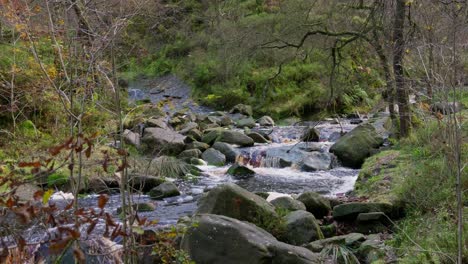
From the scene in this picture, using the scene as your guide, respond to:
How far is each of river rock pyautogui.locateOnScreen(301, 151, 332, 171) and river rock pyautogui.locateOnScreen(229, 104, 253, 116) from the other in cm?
791

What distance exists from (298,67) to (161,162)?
11.7m

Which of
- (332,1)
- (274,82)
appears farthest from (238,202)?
(274,82)

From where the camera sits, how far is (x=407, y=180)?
6.65 meters

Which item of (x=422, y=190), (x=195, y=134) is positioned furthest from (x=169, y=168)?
(x=422, y=190)

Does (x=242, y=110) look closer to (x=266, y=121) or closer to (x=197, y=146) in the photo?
(x=266, y=121)

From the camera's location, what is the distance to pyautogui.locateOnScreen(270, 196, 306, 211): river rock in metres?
7.11

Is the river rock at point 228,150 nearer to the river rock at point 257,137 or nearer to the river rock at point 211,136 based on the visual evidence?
the river rock at point 211,136

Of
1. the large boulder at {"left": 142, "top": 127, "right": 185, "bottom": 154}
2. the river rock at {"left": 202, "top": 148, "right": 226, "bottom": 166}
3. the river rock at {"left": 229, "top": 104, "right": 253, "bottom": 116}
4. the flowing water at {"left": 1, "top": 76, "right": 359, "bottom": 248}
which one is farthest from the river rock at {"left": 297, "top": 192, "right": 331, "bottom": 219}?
the river rock at {"left": 229, "top": 104, "right": 253, "bottom": 116}

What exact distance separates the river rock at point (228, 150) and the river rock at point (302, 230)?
6.30 m

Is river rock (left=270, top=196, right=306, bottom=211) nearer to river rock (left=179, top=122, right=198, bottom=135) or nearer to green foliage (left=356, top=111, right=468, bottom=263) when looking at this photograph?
green foliage (left=356, top=111, right=468, bottom=263)

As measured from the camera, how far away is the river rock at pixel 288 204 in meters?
7.11

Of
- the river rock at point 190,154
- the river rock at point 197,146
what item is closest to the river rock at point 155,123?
the river rock at point 197,146

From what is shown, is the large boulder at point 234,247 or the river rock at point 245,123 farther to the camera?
the river rock at point 245,123

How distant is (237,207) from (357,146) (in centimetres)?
575
